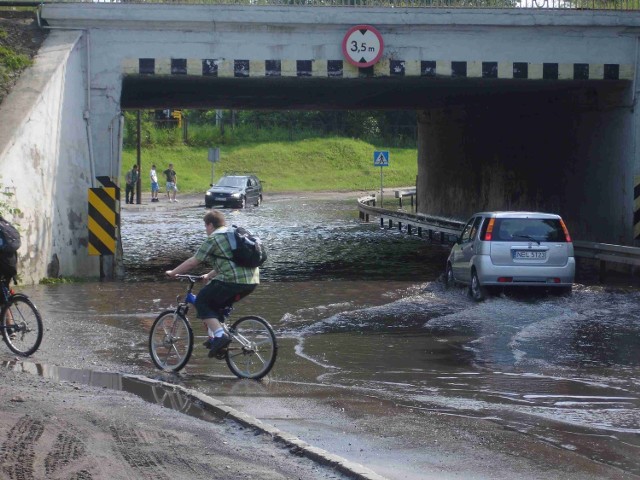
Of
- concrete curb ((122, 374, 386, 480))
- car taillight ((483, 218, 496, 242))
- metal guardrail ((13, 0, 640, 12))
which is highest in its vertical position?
metal guardrail ((13, 0, 640, 12))

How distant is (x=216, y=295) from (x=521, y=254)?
8138 millimetres

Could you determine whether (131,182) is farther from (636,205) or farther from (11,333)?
(11,333)

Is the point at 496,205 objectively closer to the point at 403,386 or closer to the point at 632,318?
the point at 632,318

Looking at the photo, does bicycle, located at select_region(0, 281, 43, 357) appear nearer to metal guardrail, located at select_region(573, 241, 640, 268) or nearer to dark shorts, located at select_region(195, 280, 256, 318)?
dark shorts, located at select_region(195, 280, 256, 318)

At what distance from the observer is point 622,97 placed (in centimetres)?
2273

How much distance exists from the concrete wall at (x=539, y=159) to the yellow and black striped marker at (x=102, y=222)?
10226 mm

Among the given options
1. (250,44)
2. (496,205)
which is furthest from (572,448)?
(496,205)

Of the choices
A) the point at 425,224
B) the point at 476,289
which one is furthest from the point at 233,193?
the point at 476,289

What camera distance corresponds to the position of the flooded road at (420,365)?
25.7ft

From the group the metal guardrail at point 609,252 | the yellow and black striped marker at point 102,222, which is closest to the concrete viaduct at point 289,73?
the yellow and black striped marker at point 102,222

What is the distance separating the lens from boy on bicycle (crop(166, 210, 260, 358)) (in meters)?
10.6

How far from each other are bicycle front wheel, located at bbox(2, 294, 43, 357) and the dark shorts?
206 centimetres

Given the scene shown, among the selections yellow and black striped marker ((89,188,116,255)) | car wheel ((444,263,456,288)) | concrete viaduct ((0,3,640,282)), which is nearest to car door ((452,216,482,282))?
car wheel ((444,263,456,288))

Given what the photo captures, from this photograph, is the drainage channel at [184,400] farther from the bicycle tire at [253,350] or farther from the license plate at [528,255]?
the license plate at [528,255]
